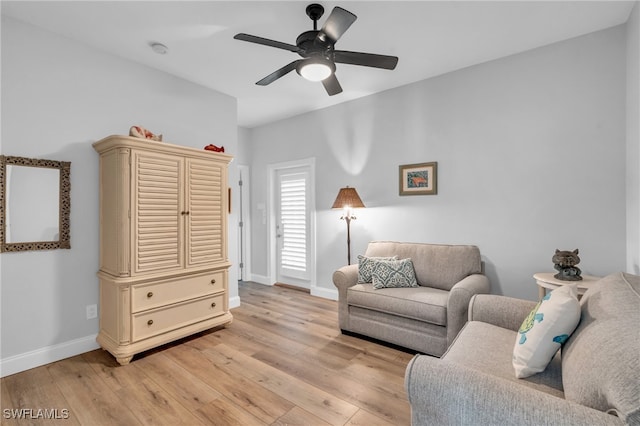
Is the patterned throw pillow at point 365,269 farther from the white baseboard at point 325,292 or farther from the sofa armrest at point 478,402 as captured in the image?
the sofa armrest at point 478,402

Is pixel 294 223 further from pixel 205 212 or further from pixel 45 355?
pixel 45 355

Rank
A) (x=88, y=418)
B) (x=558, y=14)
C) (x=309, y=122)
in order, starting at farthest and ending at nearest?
(x=309, y=122)
(x=558, y=14)
(x=88, y=418)

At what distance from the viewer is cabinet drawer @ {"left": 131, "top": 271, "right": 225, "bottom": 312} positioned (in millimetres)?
2602

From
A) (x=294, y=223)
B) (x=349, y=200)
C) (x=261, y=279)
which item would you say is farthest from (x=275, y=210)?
(x=349, y=200)

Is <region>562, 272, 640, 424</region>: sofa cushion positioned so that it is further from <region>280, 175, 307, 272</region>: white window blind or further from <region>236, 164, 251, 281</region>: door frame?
<region>236, 164, 251, 281</region>: door frame

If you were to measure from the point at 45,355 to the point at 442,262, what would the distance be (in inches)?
143

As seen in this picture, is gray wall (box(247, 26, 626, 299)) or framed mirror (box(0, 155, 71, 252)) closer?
framed mirror (box(0, 155, 71, 252))

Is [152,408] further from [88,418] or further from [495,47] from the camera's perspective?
[495,47]

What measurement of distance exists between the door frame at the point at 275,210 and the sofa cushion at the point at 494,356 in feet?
9.31

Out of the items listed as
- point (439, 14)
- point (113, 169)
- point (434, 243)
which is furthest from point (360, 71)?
point (113, 169)

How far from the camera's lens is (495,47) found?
111 inches

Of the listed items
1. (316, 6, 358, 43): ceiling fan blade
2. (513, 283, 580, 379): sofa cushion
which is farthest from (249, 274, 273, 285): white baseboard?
(513, 283, 580, 379): sofa cushion

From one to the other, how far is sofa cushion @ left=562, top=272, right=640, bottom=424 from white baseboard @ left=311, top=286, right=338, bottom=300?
312 cm

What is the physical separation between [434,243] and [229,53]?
9.59 feet
